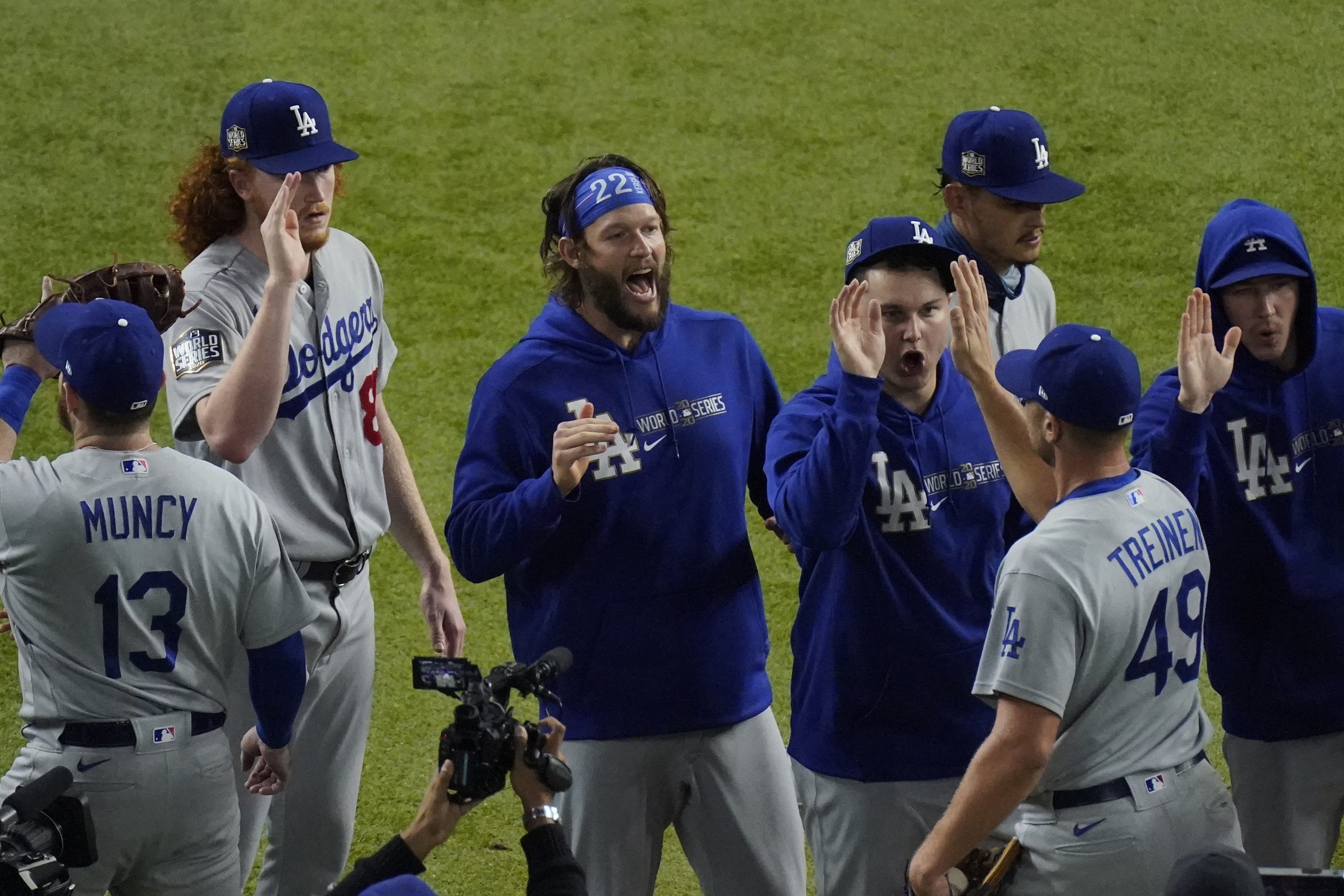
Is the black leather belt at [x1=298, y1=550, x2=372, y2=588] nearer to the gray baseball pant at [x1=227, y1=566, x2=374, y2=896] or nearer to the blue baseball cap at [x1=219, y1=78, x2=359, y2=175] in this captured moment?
the gray baseball pant at [x1=227, y1=566, x2=374, y2=896]

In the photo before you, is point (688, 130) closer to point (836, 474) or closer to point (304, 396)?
point (304, 396)

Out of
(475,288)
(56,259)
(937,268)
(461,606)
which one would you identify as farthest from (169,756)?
(56,259)

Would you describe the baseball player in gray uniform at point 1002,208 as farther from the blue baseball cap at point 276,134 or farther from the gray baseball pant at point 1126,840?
the blue baseball cap at point 276,134

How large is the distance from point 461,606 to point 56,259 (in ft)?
8.81

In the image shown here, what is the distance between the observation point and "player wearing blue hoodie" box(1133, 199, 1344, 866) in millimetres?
3369

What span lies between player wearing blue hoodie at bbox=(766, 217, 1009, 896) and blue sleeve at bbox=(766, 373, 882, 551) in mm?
65

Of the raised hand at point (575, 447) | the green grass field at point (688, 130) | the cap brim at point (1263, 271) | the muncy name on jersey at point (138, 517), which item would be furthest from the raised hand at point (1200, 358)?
the green grass field at point (688, 130)

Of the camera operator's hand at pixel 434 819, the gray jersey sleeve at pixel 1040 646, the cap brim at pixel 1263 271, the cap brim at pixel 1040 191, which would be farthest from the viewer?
the cap brim at pixel 1040 191

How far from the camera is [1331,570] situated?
338 centimetres

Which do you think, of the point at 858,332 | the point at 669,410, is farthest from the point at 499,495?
the point at 858,332

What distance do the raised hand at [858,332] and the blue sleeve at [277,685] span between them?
1136 mm

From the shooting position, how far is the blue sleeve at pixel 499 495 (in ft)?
10.2

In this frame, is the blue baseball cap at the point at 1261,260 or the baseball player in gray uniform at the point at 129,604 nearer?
the baseball player in gray uniform at the point at 129,604

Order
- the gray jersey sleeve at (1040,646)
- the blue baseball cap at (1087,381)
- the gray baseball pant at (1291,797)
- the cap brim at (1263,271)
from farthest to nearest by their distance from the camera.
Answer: the gray baseball pant at (1291,797) → the cap brim at (1263,271) → the blue baseball cap at (1087,381) → the gray jersey sleeve at (1040,646)
